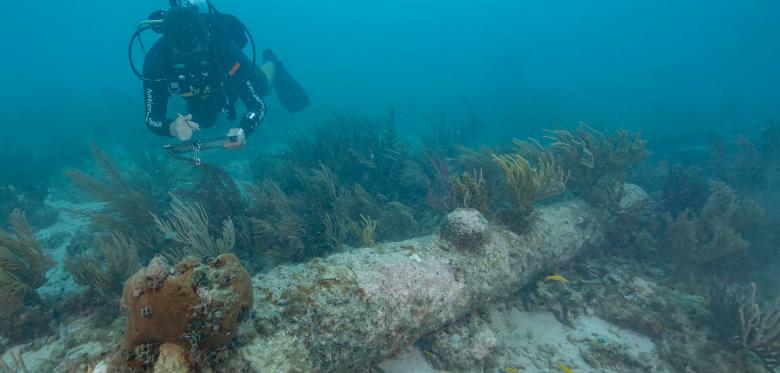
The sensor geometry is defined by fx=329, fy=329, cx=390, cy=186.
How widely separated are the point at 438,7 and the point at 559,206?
12227cm

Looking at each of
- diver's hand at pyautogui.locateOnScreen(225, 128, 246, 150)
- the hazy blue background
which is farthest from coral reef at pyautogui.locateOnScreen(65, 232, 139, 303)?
the hazy blue background

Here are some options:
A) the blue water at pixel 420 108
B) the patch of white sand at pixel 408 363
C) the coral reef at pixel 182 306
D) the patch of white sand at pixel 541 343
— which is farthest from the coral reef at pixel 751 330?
the coral reef at pixel 182 306

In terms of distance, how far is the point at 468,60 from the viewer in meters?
53.3

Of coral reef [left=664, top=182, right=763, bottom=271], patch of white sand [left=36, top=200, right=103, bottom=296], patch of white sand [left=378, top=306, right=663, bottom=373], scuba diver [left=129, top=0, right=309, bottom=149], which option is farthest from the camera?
scuba diver [left=129, top=0, right=309, bottom=149]

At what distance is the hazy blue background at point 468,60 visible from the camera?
23922mm

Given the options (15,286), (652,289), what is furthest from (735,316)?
(15,286)

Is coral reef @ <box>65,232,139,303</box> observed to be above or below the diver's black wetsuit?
below

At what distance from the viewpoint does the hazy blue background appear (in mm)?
23922

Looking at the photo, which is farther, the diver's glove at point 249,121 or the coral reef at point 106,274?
the diver's glove at point 249,121

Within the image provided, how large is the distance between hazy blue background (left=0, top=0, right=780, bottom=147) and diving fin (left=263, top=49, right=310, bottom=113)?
6765 millimetres

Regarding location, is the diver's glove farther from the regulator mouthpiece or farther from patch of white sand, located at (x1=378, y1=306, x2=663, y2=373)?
patch of white sand, located at (x1=378, y1=306, x2=663, y2=373)

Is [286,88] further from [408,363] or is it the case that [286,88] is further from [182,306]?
[182,306]

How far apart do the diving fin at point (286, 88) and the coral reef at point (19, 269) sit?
35.1 feet

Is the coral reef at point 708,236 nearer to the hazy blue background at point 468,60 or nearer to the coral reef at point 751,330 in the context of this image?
the coral reef at point 751,330
